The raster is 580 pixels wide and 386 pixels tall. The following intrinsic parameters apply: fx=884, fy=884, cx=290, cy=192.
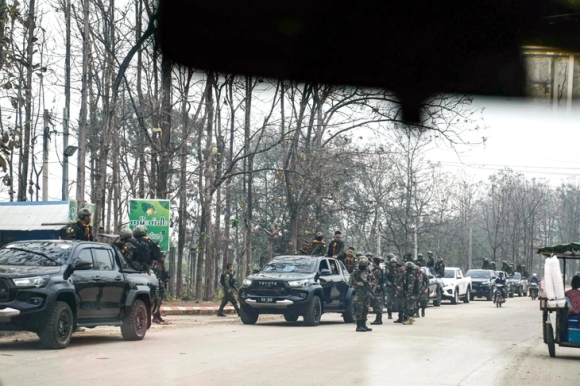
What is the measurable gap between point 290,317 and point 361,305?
3.38m

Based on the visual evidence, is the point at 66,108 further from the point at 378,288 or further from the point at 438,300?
the point at 438,300

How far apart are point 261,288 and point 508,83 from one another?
45.1ft

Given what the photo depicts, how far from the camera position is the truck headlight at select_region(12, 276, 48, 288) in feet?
45.9

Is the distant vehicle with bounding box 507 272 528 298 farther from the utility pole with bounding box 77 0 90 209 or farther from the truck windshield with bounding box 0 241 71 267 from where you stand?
the truck windshield with bounding box 0 241 71 267

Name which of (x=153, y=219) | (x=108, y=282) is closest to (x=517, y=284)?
(x=153, y=219)

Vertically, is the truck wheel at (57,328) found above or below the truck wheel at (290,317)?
above

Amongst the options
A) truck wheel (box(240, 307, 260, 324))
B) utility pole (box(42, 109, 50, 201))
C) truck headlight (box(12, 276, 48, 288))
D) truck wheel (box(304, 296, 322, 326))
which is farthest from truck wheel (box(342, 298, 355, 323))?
utility pole (box(42, 109, 50, 201))

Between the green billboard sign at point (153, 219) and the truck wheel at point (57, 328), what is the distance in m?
8.94

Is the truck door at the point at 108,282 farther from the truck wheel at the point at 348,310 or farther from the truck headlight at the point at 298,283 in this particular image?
the truck wheel at the point at 348,310

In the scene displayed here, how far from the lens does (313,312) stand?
21672 millimetres

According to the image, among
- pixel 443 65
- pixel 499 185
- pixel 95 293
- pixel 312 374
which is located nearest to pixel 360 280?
pixel 95 293

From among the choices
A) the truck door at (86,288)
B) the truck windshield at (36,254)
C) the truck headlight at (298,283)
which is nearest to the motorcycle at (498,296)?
the truck headlight at (298,283)

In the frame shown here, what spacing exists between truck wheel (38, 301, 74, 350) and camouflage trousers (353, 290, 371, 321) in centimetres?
766

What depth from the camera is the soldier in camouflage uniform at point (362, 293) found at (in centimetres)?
2019
